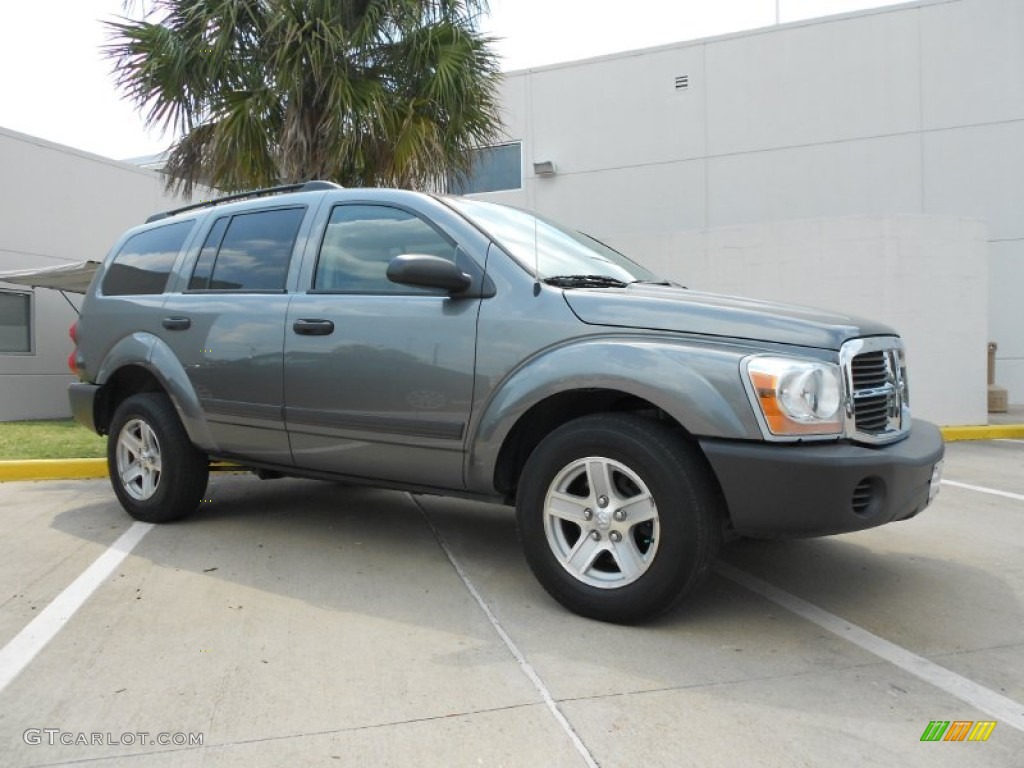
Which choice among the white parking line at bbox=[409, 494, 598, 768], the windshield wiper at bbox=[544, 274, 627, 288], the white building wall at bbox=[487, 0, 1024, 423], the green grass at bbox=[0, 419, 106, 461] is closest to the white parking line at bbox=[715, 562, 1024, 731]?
the white parking line at bbox=[409, 494, 598, 768]

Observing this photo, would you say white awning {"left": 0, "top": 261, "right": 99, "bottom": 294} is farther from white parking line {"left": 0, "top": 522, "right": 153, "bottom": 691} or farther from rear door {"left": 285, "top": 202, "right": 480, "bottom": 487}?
rear door {"left": 285, "top": 202, "right": 480, "bottom": 487}

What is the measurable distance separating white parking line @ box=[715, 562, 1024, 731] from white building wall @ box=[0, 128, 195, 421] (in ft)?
34.8

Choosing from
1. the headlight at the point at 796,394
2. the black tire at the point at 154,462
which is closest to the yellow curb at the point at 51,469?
the black tire at the point at 154,462

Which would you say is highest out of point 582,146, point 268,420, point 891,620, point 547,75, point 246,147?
point 547,75

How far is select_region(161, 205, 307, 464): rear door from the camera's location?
14.3 feet

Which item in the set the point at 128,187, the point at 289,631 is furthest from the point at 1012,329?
the point at 128,187

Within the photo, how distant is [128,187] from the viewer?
1320 centimetres

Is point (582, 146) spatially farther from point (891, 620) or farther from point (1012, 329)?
point (891, 620)

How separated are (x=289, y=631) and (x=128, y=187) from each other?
12153mm

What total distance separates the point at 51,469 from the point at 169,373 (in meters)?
3.12

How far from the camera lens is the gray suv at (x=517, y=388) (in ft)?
9.93

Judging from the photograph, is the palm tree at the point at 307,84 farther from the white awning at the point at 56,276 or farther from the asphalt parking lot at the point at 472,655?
the asphalt parking lot at the point at 472,655

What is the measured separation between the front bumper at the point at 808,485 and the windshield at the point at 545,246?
4.14ft

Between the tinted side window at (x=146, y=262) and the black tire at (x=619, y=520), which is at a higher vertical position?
the tinted side window at (x=146, y=262)
